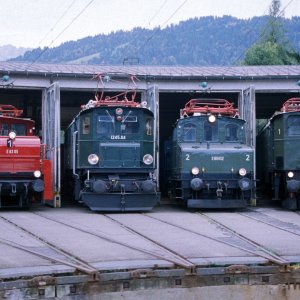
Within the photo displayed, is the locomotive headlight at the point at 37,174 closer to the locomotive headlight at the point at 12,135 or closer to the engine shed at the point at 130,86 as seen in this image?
the locomotive headlight at the point at 12,135

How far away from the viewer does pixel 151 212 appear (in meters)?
18.9

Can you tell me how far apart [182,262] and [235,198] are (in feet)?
29.5

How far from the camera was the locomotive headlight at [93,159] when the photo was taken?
18.6m

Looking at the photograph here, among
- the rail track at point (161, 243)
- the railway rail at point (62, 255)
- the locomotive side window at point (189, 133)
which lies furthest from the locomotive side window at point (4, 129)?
the railway rail at point (62, 255)

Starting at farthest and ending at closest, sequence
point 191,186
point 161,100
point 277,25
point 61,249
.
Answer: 1. point 277,25
2. point 161,100
3. point 191,186
4. point 61,249

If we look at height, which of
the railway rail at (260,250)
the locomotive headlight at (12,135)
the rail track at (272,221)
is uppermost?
the locomotive headlight at (12,135)

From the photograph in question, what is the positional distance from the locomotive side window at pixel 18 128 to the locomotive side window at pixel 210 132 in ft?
19.4

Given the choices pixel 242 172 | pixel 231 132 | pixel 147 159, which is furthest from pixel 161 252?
pixel 231 132

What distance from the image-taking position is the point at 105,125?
62.6 ft

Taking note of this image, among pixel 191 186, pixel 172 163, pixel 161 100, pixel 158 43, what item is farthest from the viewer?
pixel 158 43

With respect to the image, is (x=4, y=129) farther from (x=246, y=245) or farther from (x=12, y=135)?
(x=246, y=245)

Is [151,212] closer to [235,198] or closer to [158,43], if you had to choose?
[235,198]

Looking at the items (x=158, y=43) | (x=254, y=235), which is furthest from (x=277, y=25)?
(x=158, y=43)

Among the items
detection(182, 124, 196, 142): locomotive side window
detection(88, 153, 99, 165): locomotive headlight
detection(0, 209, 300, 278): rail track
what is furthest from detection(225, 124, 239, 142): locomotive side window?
detection(88, 153, 99, 165): locomotive headlight
